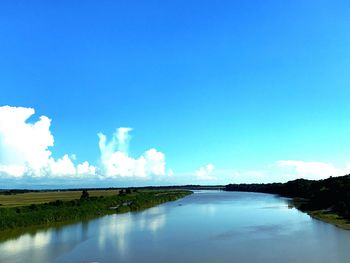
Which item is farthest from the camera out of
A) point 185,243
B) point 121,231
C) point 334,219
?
point 334,219

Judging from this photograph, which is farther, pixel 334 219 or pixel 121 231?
pixel 334 219

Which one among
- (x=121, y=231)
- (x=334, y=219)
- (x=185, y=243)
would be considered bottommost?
(x=185, y=243)

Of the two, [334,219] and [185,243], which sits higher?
[334,219]

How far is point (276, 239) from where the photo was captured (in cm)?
3878

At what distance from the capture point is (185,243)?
37500 millimetres

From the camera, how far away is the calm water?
101ft

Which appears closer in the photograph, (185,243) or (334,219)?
(185,243)

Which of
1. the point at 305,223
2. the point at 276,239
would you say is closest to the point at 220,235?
the point at 276,239

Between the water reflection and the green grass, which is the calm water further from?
the green grass

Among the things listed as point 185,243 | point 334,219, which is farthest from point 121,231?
point 334,219

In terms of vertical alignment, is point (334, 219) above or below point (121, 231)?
above

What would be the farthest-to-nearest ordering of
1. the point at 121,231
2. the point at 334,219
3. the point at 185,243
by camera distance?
the point at 334,219
the point at 121,231
the point at 185,243

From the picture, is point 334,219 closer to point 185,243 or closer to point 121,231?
point 185,243

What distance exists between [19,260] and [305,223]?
32.9m
